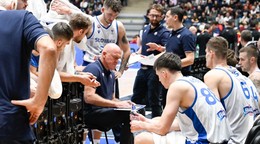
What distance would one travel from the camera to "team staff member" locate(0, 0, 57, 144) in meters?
3.26

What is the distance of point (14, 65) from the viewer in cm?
334

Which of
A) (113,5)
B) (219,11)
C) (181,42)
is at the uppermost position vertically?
(113,5)

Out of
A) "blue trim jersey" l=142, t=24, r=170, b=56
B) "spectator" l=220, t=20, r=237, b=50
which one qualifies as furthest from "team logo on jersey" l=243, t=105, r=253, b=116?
"spectator" l=220, t=20, r=237, b=50

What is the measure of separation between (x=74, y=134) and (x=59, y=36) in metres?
1.34

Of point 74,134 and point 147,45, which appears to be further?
point 147,45

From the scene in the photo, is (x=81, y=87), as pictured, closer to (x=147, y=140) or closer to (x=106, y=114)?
(x=106, y=114)

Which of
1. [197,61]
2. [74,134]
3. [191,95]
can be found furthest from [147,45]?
[191,95]

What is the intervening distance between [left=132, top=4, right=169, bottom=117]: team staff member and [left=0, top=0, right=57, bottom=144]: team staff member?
16.7ft

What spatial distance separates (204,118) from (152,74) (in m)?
3.59

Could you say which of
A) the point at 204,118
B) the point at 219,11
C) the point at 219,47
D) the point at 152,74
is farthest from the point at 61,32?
the point at 219,11

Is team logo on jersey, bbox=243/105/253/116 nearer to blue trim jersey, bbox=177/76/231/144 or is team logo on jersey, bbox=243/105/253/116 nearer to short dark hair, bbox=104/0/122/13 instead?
blue trim jersey, bbox=177/76/231/144

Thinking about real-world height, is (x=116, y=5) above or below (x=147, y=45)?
above

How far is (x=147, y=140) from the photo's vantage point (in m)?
5.44

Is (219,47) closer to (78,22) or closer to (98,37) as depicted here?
(78,22)
